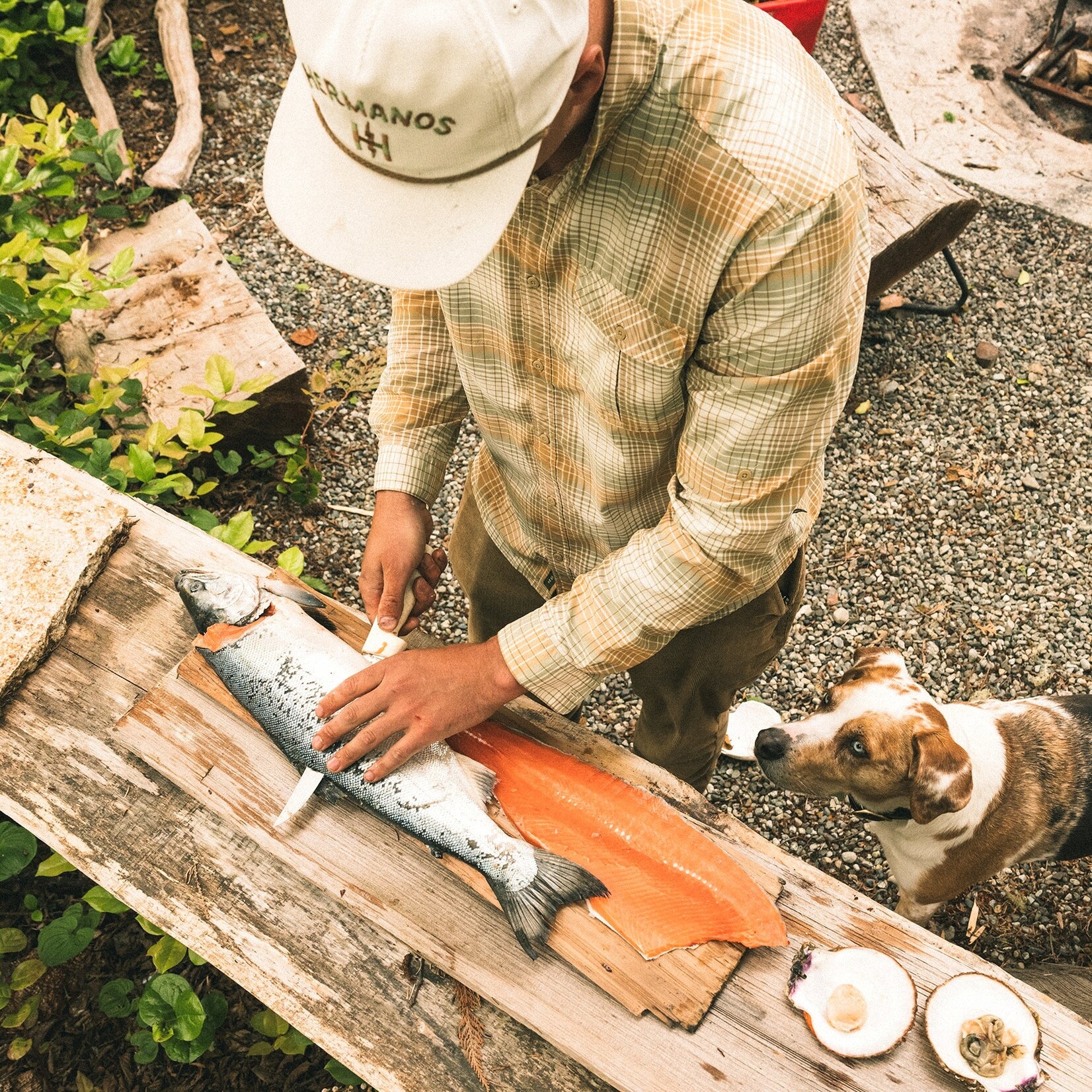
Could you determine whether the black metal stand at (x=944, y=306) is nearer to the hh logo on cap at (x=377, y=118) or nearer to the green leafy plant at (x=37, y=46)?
the hh logo on cap at (x=377, y=118)

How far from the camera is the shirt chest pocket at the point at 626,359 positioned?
146cm

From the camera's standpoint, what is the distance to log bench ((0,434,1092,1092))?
1728mm

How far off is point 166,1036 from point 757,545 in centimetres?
205

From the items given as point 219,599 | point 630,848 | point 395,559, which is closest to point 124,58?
point 219,599

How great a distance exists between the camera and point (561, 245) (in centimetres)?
149

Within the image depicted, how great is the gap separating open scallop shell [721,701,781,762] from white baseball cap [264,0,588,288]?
2.55m

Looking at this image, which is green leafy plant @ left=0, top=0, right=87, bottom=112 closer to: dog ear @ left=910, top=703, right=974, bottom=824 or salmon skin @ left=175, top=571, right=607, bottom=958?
salmon skin @ left=175, top=571, right=607, bottom=958

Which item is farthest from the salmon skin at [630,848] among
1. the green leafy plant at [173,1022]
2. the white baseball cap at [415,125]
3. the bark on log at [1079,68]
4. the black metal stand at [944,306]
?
the bark on log at [1079,68]

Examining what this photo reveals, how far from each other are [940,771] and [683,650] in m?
0.76

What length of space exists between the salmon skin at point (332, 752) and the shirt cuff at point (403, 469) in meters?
0.37

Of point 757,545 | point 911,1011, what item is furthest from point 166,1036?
point 757,545

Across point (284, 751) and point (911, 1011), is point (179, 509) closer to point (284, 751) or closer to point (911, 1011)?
point (284, 751)

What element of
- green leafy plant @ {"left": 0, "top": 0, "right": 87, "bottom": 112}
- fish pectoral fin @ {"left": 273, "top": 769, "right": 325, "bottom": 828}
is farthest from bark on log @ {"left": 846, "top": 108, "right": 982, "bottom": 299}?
green leafy plant @ {"left": 0, "top": 0, "right": 87, "bottom": 112}

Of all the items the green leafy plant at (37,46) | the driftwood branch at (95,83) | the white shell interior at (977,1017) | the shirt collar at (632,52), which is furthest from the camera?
the driftwood branch at (95,83)
